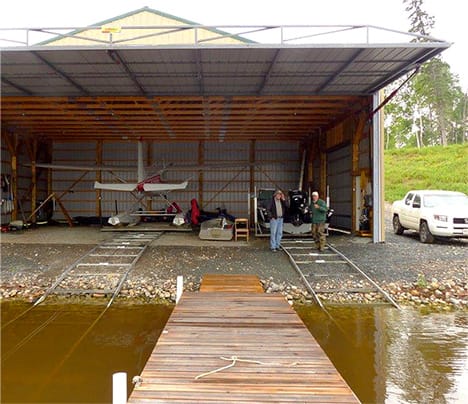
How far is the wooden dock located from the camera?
10.6ft

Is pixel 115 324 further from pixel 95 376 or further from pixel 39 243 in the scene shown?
pixel 39 243

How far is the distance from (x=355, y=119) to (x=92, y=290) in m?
9.72

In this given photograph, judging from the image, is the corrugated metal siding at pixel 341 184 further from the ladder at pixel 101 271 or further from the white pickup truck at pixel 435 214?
the ladder at pixel 101 271

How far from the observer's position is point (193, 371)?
366 centimetres

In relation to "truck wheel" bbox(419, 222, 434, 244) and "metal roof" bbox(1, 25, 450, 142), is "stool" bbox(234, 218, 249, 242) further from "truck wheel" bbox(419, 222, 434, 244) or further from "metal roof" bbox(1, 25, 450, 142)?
"truck wheel" bbox(419, 222, 434, 244)

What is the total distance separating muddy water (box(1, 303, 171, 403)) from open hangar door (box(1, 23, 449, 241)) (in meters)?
5.30

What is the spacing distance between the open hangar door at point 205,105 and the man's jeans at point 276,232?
3.16 metres

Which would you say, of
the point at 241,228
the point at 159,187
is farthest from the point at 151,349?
the point at 159,187

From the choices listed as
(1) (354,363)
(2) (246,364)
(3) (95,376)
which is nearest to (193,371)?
(2) (246,364)

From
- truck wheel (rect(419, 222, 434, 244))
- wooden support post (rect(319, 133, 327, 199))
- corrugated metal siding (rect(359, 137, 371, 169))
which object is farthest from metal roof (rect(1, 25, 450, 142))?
truck wheel (rect(419, 222, 434, 244))

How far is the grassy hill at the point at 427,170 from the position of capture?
2667cm

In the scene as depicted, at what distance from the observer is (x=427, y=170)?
29.3 m

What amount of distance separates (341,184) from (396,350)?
1021 cm

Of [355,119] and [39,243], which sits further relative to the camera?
[355,119]
